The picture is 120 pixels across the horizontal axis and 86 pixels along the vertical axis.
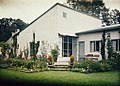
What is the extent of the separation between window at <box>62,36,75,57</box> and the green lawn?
130cm

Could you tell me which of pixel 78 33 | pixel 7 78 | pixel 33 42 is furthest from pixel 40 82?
pixel 78 33

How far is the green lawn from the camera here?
14.4 feet

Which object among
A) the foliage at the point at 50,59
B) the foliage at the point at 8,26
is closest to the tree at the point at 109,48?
the foliage at the point at 50,59

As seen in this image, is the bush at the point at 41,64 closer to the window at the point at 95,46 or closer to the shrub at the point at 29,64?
the shrub at the point at 29,64

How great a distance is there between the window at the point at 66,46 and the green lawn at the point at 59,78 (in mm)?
1303

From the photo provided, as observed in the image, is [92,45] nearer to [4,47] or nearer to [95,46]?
[95,46]

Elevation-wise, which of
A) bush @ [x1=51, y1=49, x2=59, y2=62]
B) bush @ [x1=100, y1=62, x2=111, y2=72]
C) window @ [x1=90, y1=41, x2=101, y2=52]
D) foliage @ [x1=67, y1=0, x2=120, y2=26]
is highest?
foliage @ [x1=67, y1=0, x2=120, y2=26]

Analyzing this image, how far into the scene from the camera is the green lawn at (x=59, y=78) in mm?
4402

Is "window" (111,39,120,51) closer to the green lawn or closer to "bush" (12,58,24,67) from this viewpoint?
the green lawn

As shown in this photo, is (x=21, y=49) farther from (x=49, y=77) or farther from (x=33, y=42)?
(x=49, y=77)

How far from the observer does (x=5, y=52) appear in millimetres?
5004

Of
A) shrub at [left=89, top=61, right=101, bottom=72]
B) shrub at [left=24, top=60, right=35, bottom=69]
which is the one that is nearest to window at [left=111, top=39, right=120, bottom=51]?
shrub at [left=89, top=61, right=101, bottom=72]

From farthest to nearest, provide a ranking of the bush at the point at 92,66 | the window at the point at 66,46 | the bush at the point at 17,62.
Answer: the window at the point at 66,46 < the bush at the point at 92,66 < the bush at the point at 17,62

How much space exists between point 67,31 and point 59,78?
72.1 inches
